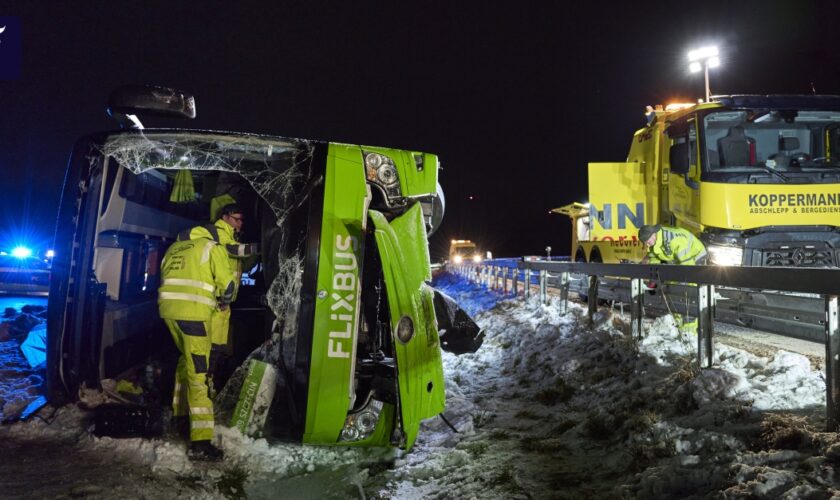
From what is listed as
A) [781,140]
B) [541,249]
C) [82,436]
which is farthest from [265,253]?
[541,249]

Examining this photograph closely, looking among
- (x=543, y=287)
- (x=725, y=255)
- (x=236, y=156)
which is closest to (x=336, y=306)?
(x=236, y=156)

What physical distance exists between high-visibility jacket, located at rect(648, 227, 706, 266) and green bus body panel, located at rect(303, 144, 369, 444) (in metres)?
4.64

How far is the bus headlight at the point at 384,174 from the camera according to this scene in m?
3.95

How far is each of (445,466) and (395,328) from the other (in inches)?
43.0

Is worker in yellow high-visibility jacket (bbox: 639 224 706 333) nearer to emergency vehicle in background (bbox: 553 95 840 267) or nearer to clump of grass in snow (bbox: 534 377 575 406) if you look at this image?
emergency vehicle in background (bbox: 553 95 840 267)

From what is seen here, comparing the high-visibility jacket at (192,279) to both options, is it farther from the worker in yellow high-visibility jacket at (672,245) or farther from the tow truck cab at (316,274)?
the worker in yellow high-visibility jacket at (672,245)

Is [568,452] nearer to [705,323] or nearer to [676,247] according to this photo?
[705,323]

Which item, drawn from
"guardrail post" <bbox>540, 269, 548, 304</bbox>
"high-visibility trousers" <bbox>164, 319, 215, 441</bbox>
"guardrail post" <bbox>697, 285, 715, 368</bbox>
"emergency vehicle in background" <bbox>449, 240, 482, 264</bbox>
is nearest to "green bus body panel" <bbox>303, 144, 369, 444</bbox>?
"high-visibility trousers" <bbox>164, 319, 215, 441</bbox>

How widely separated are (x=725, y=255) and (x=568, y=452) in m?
4.81

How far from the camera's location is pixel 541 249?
8619 cm

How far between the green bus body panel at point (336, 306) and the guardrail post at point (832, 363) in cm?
276

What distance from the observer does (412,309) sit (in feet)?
12.4

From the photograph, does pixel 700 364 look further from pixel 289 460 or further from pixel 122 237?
pixel 122 237

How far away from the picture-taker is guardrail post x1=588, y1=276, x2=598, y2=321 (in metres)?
6.84
